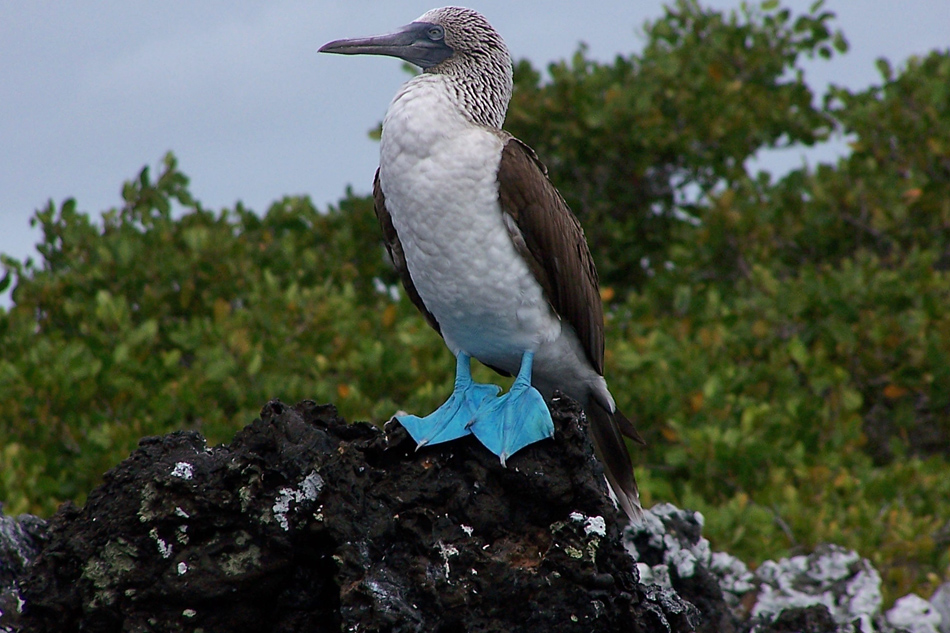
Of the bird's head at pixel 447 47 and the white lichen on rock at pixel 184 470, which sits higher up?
the bird's head at pixel 447 47

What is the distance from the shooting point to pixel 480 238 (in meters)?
3.63

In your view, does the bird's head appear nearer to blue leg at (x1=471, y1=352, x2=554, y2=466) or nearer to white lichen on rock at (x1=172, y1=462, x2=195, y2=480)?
blue leg at (x1=471, y1=352, x2=554, y2=466)

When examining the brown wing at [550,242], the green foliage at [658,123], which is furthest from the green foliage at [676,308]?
the brown wing at [550,242]

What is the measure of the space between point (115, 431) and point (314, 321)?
73.0 inches

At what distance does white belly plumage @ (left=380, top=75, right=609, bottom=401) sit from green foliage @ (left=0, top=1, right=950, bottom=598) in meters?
2.20

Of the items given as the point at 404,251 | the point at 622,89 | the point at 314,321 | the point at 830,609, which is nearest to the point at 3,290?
the point at 314,321

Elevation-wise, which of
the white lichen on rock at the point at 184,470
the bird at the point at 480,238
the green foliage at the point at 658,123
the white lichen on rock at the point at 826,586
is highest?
the green foliage at the point at 658,123

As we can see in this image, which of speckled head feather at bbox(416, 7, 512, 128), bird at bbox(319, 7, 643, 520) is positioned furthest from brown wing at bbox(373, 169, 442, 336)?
speckled head feather at bbox(416, 7, 512, 128)

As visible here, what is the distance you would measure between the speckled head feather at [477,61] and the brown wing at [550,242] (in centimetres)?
27

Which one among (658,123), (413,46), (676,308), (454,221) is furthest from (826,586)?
(658,123)

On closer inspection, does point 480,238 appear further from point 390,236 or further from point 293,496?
point 293,496

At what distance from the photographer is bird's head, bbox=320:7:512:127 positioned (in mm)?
3988

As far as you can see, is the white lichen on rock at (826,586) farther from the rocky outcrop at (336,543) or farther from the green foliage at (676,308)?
the rocky outcrop at (336,543)

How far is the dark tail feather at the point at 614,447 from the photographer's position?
4.19 meters
